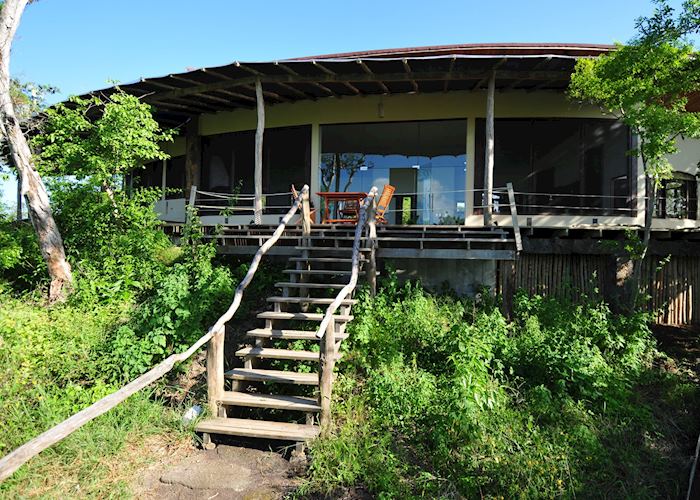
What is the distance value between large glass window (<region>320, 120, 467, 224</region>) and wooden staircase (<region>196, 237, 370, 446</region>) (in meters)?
4.63

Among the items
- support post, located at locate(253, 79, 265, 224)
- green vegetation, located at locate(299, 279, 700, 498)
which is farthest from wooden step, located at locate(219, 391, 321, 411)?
support post, located at locate(253, 79, 265, 224)

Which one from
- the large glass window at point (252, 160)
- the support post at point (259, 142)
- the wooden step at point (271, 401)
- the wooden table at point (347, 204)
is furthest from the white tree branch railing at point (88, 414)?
the large glass window at point (252, 160)

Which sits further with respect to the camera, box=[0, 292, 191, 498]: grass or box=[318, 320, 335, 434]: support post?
box=[318, 320, 335, 434]: support post

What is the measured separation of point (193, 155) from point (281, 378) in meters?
9.00

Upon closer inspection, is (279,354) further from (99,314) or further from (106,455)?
(99,314)

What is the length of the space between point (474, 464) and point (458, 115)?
8110mm

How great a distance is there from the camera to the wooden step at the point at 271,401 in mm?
4707

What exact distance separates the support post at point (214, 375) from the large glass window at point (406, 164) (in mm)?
6449

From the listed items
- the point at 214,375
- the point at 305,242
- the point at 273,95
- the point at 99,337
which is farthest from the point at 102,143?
the point at 214,375

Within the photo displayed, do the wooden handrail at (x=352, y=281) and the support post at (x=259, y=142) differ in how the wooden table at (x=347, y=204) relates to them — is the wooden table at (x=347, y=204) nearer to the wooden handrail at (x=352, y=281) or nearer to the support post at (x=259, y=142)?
the support post at (x=259, y=142)

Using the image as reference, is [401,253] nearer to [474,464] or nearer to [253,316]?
[253,316]

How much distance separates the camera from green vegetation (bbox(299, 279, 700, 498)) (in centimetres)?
406

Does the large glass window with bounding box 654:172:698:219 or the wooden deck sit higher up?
the large glass window with bounding box 654:172:698:219

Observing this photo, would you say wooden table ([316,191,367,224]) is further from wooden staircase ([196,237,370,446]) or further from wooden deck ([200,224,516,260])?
wooden staircase ([196,237,370,446])
